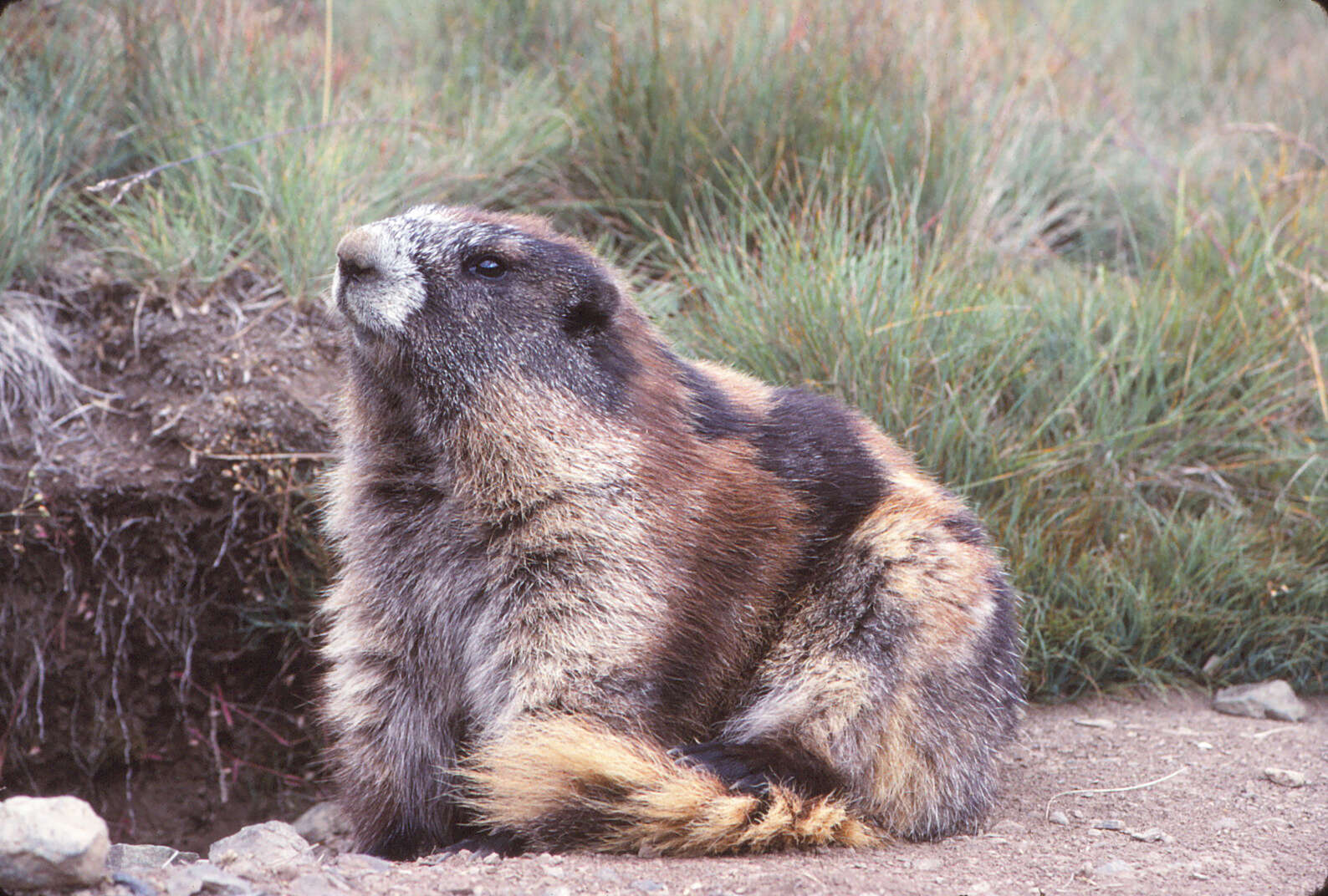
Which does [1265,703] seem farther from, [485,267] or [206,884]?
[206,884]

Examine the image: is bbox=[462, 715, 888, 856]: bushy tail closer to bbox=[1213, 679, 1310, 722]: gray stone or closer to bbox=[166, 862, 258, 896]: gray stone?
bbox=[166, 862, 258, 896]: gray stone

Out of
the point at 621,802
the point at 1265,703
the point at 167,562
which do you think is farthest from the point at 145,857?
the point at 1265,703

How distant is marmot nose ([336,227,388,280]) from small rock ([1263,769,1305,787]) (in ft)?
10.1

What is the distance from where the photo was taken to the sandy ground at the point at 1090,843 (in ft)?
9.29

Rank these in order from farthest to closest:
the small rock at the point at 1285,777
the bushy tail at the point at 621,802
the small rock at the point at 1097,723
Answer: the small rock at the point at 1097,723 → the small rock at the point at 1285,777 → the bushy tail at the point at 621,802

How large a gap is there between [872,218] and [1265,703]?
2.72 m

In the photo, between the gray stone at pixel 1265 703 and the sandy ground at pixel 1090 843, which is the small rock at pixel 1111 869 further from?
the gray stone at pixel 1265 703

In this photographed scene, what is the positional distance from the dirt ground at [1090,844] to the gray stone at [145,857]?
0.62 metres

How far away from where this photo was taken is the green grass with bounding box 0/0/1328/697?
461 cm

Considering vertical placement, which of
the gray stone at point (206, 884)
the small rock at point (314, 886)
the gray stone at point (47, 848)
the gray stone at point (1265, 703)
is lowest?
the gray stone at point (1265, 703)

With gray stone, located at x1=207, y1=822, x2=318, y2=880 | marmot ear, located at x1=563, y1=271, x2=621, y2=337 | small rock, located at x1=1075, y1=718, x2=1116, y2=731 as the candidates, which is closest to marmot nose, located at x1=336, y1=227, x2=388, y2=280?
marmot ear, located at x1=563, y1=271, x2=621, y2=337

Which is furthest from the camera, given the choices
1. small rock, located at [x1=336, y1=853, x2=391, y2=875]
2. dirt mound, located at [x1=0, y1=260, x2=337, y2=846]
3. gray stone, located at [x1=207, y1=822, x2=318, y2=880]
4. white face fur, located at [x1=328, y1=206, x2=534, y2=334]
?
dirt mound, located at [x1=0, y1=260, x2=337, y2=846]

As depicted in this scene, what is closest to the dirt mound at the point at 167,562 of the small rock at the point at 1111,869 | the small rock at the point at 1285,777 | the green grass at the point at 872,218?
the green grass at the point at 872,218

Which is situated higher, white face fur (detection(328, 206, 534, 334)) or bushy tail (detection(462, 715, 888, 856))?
white face fur (detection(328, 206, 534, 334))
